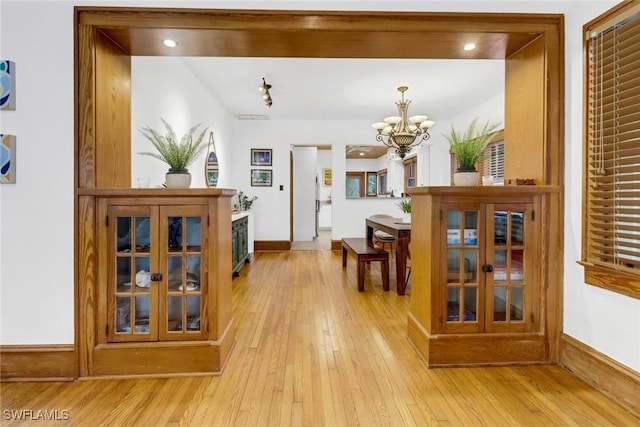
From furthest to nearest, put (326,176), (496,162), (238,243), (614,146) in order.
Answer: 1. (326,176)
2. (496,162)
3. (238,243)
4. (614,146)

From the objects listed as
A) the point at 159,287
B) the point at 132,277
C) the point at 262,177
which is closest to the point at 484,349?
the point at 159,287

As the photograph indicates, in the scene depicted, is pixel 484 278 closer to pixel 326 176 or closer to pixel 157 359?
pixel 157 359

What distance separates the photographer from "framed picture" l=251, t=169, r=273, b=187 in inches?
247

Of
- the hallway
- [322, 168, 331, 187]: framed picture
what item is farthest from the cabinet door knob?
[322, 168, 331, 187]: framed picture

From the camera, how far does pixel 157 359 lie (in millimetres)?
1805

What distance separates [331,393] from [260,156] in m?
5.21

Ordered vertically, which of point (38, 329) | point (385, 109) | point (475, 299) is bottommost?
point (38, 329)

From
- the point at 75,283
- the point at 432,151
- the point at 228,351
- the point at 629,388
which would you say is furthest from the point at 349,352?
the point at 432,151

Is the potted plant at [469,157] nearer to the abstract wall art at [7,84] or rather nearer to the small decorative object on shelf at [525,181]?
the small decorative object on shelf at [525,181]

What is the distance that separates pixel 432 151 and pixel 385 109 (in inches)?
67.2

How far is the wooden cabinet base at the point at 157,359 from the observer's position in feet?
5.85

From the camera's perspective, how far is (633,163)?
1.50 metres

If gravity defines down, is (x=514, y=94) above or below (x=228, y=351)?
above

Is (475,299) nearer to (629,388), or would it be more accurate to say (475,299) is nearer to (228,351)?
(629,388)
